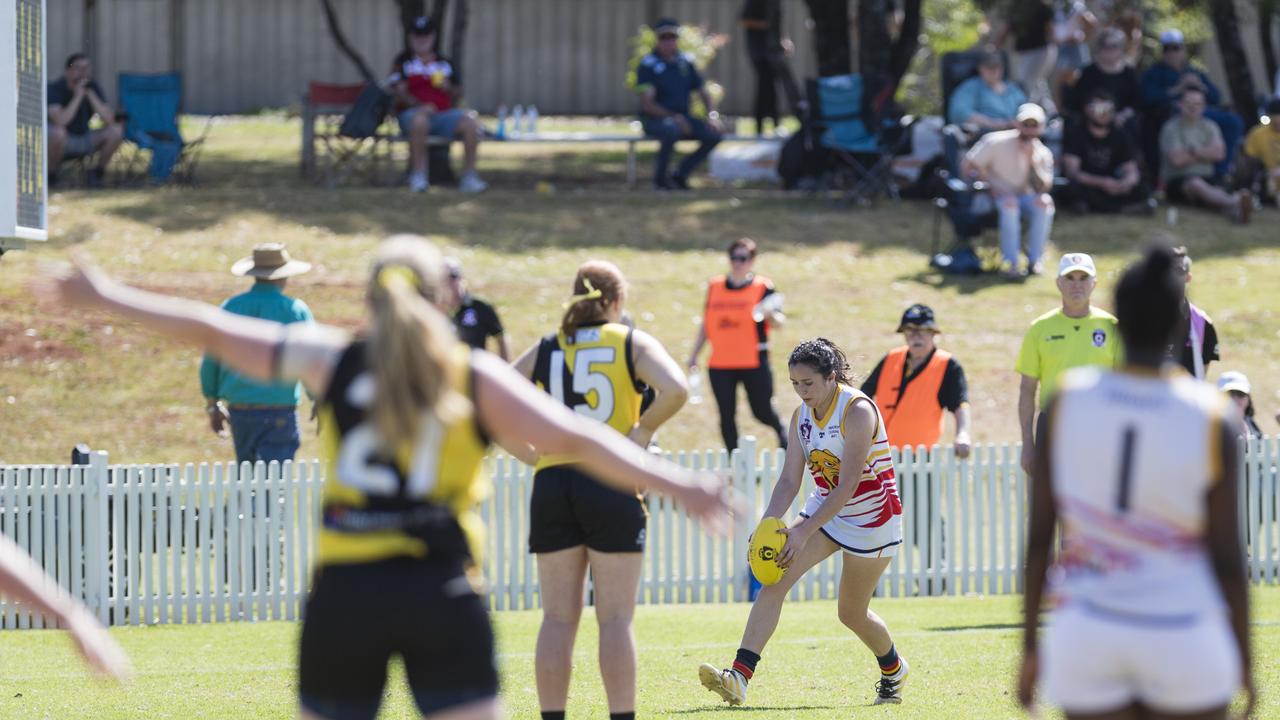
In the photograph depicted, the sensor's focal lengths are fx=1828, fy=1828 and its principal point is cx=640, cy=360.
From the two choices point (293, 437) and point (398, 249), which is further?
point (293, 437)

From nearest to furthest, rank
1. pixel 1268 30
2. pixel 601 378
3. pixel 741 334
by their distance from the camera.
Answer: pixel 601 378, pixel 741 334, pixel 1268 30

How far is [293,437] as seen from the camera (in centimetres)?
1142

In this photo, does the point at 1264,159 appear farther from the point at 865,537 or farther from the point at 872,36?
the point at 865,537

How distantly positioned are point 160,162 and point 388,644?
1851 centimetres

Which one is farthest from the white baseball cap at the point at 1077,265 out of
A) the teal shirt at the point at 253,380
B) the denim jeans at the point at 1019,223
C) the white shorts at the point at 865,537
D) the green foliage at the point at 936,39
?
the green foliage at the point at 936,39

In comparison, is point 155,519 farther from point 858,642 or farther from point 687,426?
point 687,426

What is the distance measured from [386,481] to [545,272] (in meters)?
14.3

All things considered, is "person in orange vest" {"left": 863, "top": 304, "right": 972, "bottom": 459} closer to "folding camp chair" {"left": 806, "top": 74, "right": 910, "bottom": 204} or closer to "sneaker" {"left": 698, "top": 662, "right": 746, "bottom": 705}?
"sneaker" {"left": 698, "top": 662, "right": 746, "bottom": 705}

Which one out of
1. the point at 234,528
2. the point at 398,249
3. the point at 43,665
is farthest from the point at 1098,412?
the point at 234,528

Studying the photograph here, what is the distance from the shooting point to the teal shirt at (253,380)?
36.0 feet

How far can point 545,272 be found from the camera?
18.4m

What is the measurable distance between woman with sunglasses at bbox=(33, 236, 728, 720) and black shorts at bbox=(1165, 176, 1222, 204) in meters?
18.6

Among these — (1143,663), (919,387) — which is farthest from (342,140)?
(1143,663)

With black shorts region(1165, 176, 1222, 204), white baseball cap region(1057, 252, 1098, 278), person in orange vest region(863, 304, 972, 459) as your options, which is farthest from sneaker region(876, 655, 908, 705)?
black shorts region(1165, 176, 1222, 204)
